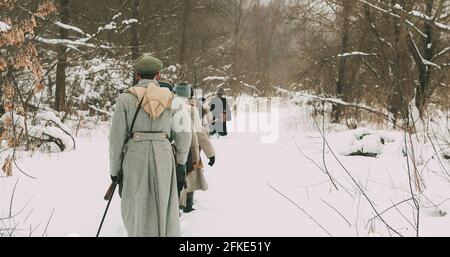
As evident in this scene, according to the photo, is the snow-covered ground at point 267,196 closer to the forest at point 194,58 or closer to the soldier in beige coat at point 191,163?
the soldier in beige coat at point 191,163

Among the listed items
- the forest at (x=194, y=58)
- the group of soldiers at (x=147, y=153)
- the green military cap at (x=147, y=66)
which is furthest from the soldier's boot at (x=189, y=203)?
the green military cap at (x=147, y=66)

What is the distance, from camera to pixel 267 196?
6648mm

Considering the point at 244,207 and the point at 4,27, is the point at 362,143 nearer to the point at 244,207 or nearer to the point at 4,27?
the point at 244,207

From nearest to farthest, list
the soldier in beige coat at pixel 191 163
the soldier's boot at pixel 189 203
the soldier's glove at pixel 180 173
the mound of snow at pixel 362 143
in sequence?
the soldier's glove at pixel 180 173, the soldier in beige coat at pixel 191 163, the soldier's boot at pixel 189 203, the mound of snow at pixel 362 143

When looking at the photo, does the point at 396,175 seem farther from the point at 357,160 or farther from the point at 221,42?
the point at 221,42

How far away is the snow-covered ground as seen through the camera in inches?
194

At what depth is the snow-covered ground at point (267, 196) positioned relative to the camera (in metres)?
4.93

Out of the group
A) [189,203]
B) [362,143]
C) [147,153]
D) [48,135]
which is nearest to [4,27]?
[147,153]

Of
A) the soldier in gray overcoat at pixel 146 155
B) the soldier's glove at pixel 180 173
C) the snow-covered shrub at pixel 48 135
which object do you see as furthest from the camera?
the snow-covered shrub at pixel 48 135

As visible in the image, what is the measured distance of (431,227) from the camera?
4.50 meters

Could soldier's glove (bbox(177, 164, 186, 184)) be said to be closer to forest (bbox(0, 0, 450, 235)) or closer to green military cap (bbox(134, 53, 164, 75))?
green military cap (bbox(134, 53, 164, 75))

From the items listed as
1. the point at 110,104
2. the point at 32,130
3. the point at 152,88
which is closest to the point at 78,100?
the point at 110,104
